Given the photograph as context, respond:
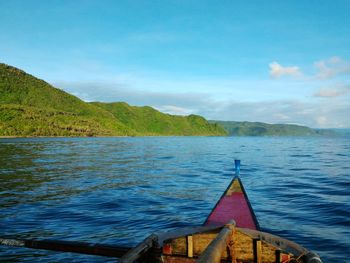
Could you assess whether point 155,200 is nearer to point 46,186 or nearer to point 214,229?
point 46,186

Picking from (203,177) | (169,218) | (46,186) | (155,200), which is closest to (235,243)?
(169,218)

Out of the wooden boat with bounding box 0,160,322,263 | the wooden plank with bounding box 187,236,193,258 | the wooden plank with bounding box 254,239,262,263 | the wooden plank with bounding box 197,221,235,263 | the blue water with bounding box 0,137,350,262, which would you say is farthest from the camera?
the blue water with bounding box 0,137,350,262

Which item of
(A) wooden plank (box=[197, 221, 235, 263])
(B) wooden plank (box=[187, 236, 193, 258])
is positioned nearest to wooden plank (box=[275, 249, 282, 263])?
(A) wooden plank (box=[197, 221, 235, 263])

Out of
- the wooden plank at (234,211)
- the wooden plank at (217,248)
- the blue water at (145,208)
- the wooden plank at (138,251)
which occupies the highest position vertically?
the wooden plank at (217,248)

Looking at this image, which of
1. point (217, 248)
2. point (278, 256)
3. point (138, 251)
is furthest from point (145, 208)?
point (217, 248)

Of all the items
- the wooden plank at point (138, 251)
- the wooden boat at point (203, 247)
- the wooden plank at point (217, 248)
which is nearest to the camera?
the wooden plank at point (217, 248)

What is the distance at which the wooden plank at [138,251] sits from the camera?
574cm

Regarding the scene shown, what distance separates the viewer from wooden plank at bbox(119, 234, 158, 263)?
5.74m

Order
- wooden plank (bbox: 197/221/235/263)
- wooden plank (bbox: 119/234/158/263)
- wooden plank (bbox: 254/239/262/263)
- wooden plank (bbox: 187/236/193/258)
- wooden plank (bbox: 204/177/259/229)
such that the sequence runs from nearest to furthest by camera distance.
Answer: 1. wooden plank (bbox: 197/221/235/263)
2. wooden plank (bbox: 119/234/158/263)
3. wooden plank (bbox: 254/239/262/263)
4. wooden plank (bbox: 187/236/193/258)
5. wooden plank (bbox: 204/177/259/229)

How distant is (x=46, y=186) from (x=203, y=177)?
14.0 meters

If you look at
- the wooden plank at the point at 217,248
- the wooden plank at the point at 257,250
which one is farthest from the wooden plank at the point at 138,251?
the wooden plank at the point at 257,250

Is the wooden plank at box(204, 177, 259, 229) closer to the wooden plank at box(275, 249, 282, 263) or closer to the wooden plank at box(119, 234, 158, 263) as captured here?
the wooden plank at box(275, 249, 282, 263)

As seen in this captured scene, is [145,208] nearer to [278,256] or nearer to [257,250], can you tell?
[257,250]

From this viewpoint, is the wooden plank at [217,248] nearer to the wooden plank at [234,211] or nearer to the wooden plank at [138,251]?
the wooden plank at [138,251]
